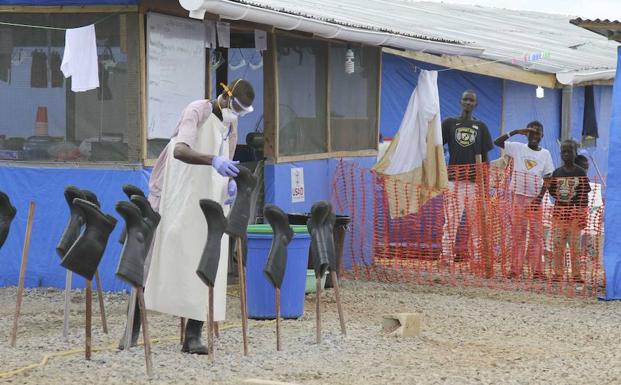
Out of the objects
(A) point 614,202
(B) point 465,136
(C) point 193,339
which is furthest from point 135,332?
(B) point 465,136

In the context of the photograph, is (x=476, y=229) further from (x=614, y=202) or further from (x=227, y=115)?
(x=227, y=115)

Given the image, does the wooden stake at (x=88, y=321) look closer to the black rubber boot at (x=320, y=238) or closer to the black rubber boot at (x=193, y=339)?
the black rubber boot at (x=193, y=339)

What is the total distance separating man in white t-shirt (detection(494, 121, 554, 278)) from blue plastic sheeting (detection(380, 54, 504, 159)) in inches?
128

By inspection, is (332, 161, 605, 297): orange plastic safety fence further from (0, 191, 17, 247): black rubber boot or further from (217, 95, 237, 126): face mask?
(0, 191, 17, 247): black rubber boot

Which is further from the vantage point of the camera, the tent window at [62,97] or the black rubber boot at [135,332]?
the tent window at [62,97]

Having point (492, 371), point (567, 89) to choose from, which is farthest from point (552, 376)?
point (567, 89)

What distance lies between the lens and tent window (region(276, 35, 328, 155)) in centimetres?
1288

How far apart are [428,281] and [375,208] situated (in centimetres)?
133

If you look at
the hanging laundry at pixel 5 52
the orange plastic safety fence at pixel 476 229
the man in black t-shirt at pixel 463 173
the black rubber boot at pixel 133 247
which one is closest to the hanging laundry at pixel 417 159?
the orange plastic safety fence at pixel 476 229

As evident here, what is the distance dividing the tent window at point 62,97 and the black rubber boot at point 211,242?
3235mm

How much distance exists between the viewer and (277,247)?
8570mm

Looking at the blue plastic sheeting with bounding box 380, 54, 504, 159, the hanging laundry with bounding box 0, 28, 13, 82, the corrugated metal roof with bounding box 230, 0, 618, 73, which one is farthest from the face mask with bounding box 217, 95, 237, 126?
the blue plastic sheeting with bounding box 380, 54, 504, 159

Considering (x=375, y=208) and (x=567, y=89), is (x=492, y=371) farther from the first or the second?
(x=567, y=89)

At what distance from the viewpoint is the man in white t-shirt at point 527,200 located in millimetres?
13414
